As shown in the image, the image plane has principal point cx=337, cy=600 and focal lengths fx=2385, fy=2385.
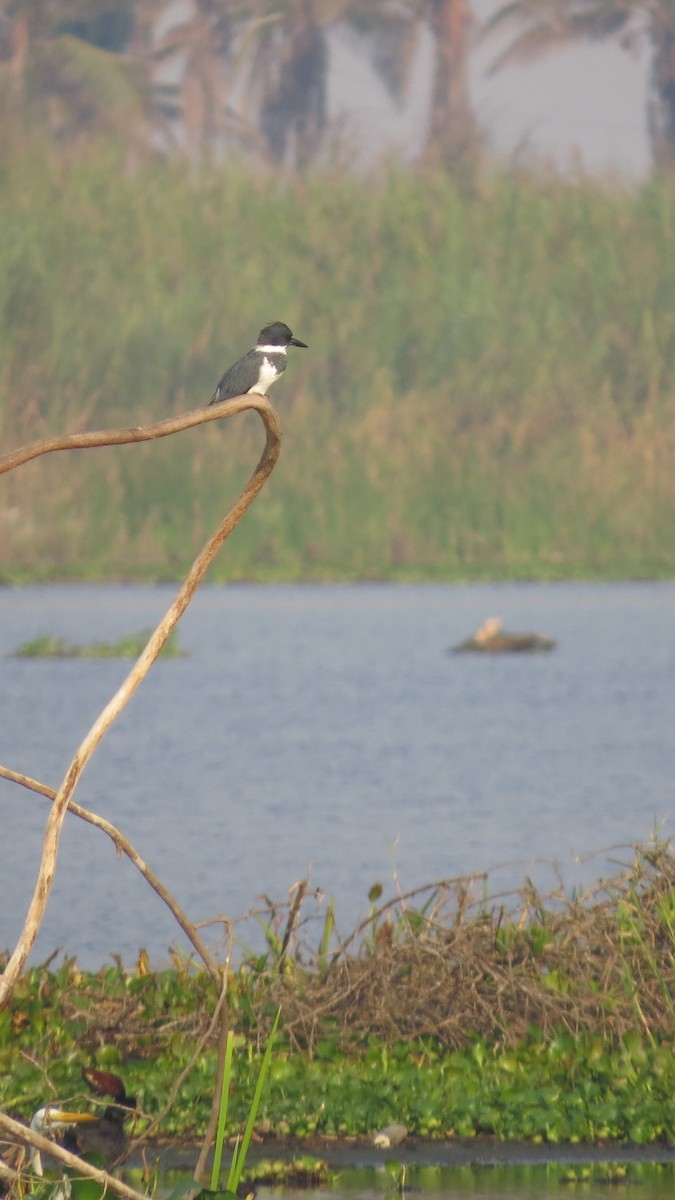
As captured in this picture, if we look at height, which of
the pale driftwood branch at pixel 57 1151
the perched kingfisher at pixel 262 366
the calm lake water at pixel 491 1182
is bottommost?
the calm lake water at pixel 491 1182

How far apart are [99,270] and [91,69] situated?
21.3 meters

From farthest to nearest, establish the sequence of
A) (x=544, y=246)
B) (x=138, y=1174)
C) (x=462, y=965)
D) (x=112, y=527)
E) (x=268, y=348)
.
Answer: (x=544, y=246), (x=112, y=527), (x=462, y=965), (x=268, y=348), (x=138, y=1174)

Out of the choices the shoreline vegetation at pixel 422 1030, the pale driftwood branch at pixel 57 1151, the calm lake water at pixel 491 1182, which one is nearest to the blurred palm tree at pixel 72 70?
the shoreline vegetation at pixel 422 1030

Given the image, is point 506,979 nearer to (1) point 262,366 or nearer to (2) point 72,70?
(1) point 262,366

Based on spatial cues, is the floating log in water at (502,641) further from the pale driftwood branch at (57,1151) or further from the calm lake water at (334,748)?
the pale driftwood branch at (57,1151)

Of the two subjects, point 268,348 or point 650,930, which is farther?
point 650,930

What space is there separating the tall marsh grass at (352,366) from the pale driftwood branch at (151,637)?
50263mm

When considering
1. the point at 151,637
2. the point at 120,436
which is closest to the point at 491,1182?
the point at 151,637

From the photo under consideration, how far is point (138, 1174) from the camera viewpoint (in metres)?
7.38

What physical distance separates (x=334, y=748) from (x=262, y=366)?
22.7 metres

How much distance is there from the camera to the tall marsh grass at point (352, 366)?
58688 millimetres

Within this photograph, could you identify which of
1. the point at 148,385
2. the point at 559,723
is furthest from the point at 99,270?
the point at 559,723

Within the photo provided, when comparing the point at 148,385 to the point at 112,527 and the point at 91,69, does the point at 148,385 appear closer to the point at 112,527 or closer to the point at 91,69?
the point at 112,527

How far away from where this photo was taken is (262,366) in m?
8.75
